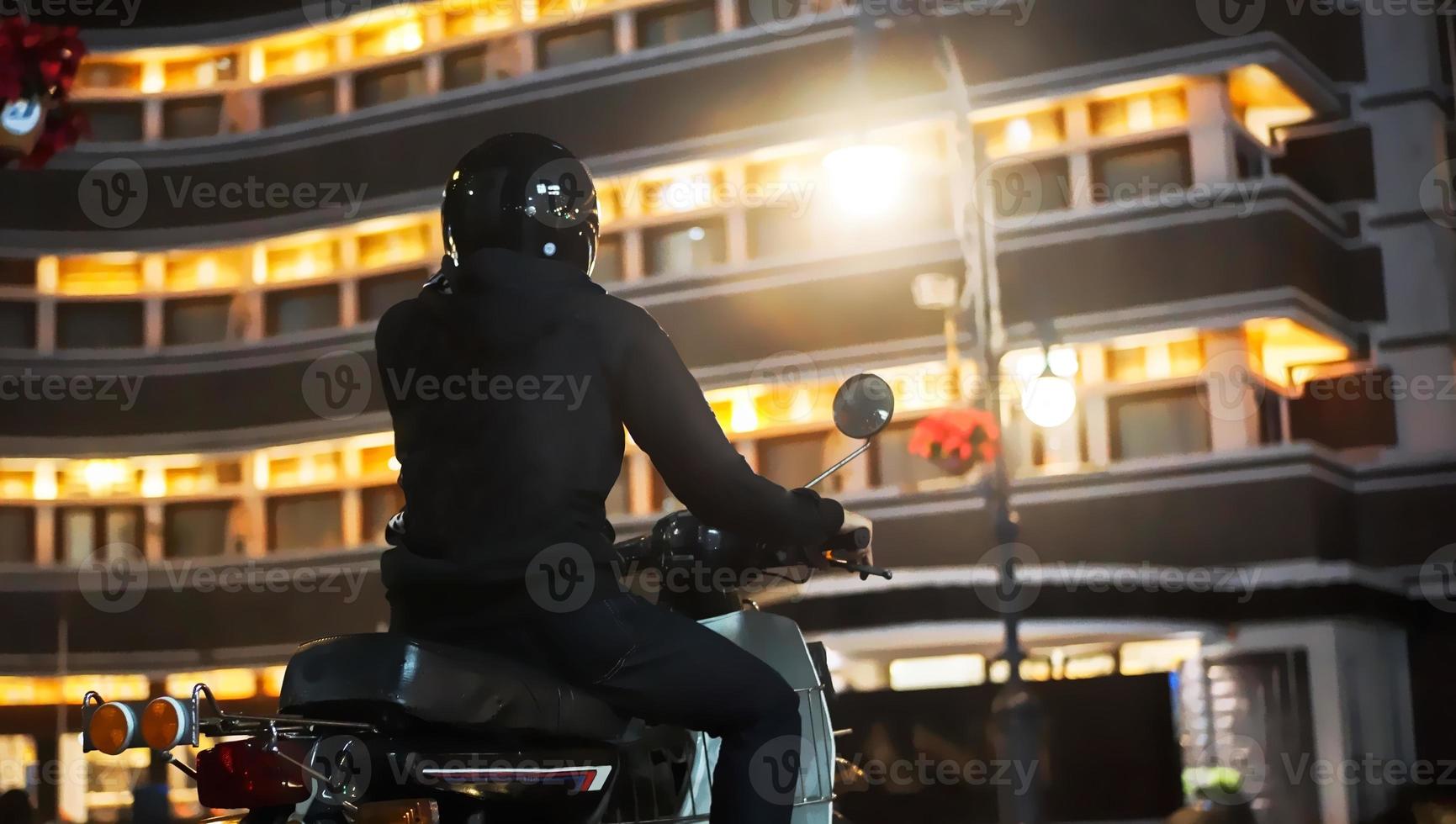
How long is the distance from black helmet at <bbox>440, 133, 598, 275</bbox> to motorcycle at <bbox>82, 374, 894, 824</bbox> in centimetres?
82

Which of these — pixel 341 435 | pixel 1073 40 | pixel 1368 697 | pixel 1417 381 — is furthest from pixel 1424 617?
pixel 341 435

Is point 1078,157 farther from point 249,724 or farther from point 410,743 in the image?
point 249,724

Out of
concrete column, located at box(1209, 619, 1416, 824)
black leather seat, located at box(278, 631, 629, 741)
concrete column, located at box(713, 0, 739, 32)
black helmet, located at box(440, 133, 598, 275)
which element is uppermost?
concrete column, located at box(713, 0, 739, 32)

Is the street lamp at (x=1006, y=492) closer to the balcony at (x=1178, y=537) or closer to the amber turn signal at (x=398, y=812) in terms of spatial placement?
the balcony at (x=1178, y=537)

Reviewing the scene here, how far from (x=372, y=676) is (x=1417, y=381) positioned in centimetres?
1475

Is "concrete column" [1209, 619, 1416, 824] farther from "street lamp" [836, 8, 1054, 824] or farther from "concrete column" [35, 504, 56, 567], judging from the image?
"concrete column" [35, 504, 56, 567]

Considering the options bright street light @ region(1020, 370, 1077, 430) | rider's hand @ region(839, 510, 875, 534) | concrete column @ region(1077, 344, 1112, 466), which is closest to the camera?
rider's hand @ region(839, 510, 875, 534)

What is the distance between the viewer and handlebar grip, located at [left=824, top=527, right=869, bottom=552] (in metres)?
3.63

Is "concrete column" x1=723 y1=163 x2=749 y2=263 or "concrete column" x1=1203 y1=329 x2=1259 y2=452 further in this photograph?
"concrete column" x1=723 y1=163 x2=749 y2=263

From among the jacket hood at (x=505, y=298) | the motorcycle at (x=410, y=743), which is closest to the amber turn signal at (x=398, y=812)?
the motorcycle at (x=410, y=743)

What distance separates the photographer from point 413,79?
2038cm

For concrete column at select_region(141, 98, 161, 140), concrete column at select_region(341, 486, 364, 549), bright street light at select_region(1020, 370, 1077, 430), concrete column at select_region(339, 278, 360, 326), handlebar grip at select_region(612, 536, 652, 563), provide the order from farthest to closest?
concrete column at select_region(141, 98, 161, 140), concrete column at select_region(339, 278, 360, 326), concrete column at select_region(341, 486, 364, 549), bright street light at select_region(1020, 370, 1077, 430), handlebar grip at select_region(612, 536, 652, 563)

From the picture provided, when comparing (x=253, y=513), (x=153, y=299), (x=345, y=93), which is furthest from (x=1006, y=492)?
Answer: (x=153, y=299)

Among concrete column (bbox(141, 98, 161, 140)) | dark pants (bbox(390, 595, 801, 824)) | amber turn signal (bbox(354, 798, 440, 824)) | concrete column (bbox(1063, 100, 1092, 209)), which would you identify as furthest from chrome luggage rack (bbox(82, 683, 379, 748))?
concrete column (bbox(141, 98, 161, 140))
